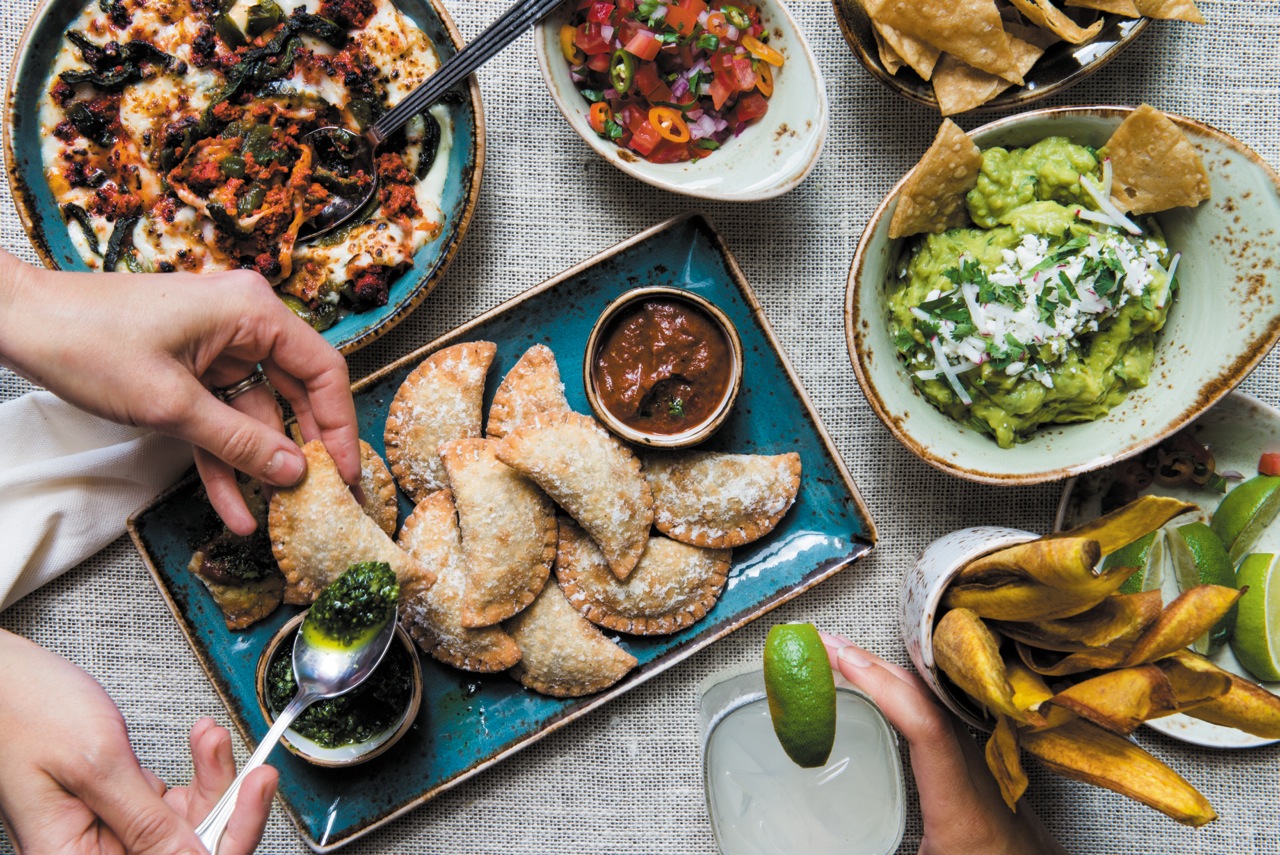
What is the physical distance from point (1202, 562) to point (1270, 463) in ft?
1.43

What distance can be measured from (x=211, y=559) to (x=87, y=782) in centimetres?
72

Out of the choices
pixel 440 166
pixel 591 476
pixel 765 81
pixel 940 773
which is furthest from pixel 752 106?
pixel 940 773

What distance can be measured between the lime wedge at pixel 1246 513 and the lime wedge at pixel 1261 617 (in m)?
0.07

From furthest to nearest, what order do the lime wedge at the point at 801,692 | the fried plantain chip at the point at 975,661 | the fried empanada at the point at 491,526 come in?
the fried empanada at the point at 491,526 → the lime wedge at the point at 801,692 → the fried plantain chip at the point at 975,661

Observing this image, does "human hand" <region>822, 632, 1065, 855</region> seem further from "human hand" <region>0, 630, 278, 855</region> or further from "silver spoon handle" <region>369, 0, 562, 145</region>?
"silver spoon handle" <region>369, 0, 562, 145</region>

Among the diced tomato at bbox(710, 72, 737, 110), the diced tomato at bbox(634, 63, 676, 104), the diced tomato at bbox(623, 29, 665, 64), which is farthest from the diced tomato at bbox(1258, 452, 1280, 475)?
the diced tomato at bbox(623, 29, 665, 64)

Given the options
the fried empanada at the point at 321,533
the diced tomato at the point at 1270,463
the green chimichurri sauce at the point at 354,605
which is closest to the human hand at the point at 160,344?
the fried empanada at the point at 321,533

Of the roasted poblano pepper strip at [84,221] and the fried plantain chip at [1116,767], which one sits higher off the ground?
the roasted poblano pepper strip at [84,221]

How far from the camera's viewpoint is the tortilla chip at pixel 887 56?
2.72 m

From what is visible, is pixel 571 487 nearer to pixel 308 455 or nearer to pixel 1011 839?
pixel 308 455

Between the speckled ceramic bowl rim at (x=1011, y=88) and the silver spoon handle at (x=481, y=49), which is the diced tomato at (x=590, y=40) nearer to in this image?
the silver spoon handle at (x=481, y=49)

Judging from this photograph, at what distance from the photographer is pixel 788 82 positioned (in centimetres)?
284

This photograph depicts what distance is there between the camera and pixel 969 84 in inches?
108

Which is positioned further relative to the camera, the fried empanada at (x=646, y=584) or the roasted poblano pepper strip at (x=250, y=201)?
the fried empanada at (x=646, y=584)
